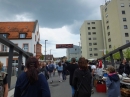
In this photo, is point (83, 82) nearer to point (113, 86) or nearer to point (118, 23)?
point (113, 86)

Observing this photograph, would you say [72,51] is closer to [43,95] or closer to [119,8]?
[119,8]

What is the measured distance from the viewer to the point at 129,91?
5.95 m

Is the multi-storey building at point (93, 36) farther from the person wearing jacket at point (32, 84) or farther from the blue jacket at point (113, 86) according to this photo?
the person wearing jacket at point (32, 84)

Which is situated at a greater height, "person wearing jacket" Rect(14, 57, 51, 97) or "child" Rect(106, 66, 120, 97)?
"person wearing jacket" Rect(14, 57, 51, 97)

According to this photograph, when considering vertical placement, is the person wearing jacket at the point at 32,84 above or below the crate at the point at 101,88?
above

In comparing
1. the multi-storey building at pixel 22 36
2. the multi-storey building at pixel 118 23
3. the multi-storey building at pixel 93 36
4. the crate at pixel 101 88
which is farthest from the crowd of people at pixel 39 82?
the multi-storey building at pixel 93 36

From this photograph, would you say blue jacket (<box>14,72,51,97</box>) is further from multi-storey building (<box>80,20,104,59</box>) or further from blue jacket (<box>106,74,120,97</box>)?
multi-storey building (<box>80,20,104,59</box>)

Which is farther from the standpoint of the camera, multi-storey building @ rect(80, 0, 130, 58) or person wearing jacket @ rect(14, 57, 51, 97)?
multi-storey building @ rect(80, 0, 130, 58)

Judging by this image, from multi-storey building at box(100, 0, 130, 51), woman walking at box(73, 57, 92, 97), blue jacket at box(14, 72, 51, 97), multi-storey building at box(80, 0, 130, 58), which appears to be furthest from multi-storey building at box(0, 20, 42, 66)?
blue jacket at box(14, 72, 51, 97)

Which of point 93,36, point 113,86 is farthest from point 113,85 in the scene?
point 93,36

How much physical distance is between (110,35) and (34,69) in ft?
189

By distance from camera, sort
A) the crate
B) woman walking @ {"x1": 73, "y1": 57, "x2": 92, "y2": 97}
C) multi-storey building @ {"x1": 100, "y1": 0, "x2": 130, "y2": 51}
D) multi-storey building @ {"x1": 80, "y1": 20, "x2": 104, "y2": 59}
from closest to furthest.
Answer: woman walking @ {"x1": 73, "y1": 57, "x2": 92, "y2": 97} < the crate < multi-storey building @ {"x1": 100, "y1": 0, "x2": 130, "y2": 51} < multi-storey building @ {"x1": 80, "y1": 20, "x2": 104, "y2": 59}

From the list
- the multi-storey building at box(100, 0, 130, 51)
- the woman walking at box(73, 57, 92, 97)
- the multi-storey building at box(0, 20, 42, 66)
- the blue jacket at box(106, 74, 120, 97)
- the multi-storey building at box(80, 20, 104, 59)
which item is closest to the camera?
the woman walking at box(73, 57, 92, 97)

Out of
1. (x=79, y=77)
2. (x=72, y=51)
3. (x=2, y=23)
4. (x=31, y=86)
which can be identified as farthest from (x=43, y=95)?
(x=72, y=51)
